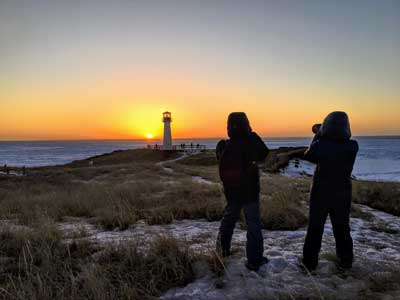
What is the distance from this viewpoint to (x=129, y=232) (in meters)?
5.19

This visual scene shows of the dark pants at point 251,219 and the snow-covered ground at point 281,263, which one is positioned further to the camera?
the dark pants at point 251,219

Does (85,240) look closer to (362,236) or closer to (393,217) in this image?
(362,236)

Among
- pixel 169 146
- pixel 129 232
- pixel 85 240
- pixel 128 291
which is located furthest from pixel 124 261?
pixel 169 146

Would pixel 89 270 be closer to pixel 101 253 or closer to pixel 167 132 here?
pixel 101 253

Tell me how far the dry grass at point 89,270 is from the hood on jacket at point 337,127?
2.36 meters

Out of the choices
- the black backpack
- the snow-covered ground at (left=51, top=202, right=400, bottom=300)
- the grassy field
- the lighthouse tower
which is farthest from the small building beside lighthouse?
the black backpack

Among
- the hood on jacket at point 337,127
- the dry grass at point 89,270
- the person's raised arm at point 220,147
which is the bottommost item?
the dry grass at point 89,270

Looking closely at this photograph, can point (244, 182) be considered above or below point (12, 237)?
above

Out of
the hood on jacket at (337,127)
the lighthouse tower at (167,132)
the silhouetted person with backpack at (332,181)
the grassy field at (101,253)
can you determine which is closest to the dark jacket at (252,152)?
the silhouetted person with backpack at (332,181)

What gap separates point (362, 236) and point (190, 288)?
3.67 meters

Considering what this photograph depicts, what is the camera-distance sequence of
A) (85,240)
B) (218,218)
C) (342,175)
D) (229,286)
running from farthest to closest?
(218,218) < (85,240) < (342,175) < (229,286)

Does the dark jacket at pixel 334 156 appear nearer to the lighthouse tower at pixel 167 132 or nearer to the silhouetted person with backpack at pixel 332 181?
the silhouetted person with backpack at pixel 332 181

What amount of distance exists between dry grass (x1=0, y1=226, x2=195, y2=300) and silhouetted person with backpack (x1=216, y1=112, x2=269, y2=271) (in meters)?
0.86

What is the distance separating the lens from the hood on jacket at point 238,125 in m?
3.41
